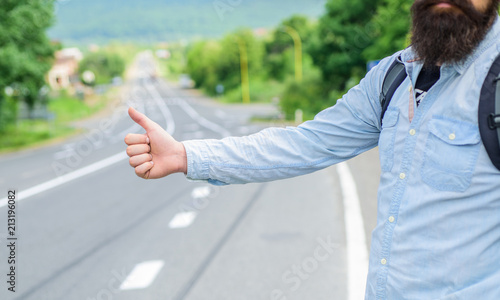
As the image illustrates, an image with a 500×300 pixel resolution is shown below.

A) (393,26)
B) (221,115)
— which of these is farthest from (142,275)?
(221,115)

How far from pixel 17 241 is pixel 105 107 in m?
53.6

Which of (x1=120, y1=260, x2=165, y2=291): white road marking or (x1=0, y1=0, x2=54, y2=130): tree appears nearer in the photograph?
(x1=120, y1=260, x2=165, y2=291): white road marking

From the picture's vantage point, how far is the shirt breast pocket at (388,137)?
1.62m

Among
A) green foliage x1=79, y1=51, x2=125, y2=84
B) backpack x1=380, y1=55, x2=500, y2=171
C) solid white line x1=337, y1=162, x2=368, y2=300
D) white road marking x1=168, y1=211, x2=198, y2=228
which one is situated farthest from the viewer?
green foliage x1=79, y1=51, x2=125, y2=84

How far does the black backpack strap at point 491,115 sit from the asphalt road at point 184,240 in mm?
2915

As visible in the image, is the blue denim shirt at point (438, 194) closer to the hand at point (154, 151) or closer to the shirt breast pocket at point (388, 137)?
the shirt breast pocket at point (388, 137)

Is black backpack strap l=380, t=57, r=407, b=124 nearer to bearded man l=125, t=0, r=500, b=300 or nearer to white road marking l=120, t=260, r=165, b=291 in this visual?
bearded man l=125, t=0, r=500, b=300

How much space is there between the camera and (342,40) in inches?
1363

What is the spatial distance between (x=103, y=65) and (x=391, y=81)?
113 meters

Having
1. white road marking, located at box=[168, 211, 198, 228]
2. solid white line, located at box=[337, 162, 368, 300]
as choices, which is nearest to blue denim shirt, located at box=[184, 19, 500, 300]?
solid white line, located at box=[337, 162, 368, 300]

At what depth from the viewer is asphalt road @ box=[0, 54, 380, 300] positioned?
446 cm

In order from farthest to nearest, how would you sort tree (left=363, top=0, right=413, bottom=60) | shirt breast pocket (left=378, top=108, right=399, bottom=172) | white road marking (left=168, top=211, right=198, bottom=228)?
tree (left=363, top=0, right=413, bottom=60) < white road marking (left=168, top=211, right=198, bottom=228) < shirt breast pocket (left=378, top=108, right=399, bottom=172)

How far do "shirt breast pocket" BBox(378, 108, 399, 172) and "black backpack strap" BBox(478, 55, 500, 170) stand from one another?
285 mm

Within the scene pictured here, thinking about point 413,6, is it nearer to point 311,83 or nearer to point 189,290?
point 189,290
